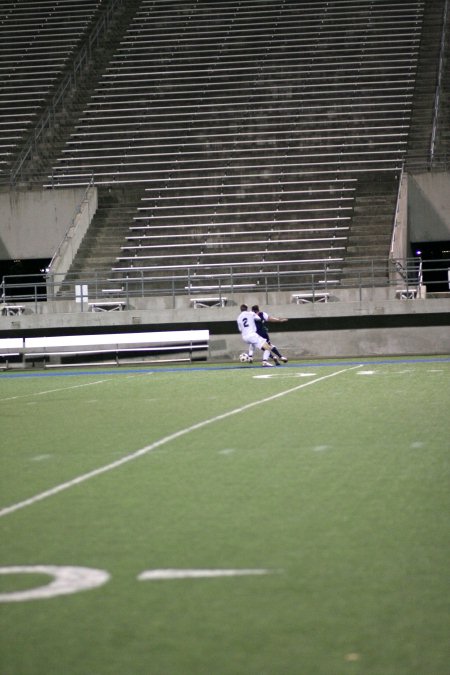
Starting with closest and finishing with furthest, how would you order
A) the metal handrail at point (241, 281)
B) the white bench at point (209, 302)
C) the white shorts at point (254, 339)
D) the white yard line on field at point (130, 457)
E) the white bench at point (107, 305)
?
the white yard line on field at point (130, 457) → the white shorts at point (254, 339) → the white bench at point (209, 302) → the white bench at point (107, 305) → the metal handrail at point (241, 281)

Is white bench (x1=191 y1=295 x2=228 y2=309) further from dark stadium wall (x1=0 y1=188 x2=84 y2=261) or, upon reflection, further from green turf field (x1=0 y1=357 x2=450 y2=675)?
green turf field (x1=0 y1=357 x2=450 y2=675)

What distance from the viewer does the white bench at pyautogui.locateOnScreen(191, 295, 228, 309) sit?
30172 mm

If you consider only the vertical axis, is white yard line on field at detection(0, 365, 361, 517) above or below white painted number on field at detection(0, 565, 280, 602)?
above

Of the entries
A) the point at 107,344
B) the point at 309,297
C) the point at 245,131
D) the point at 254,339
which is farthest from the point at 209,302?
the point at 245,131

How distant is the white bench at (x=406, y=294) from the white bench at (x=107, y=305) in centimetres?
744

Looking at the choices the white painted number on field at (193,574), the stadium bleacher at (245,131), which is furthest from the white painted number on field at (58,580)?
the stadium bleacher at (245,131)

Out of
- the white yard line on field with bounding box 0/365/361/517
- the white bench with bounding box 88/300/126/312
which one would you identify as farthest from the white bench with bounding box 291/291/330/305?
the white yard line on field with bounding box 0/365/361/517

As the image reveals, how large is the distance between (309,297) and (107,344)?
6.18 meters

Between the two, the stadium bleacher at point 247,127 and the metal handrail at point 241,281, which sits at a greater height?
the stadium bleacher at point 247,127

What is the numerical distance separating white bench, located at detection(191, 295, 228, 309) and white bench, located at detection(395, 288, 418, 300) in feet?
15.3

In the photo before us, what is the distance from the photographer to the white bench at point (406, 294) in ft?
96.0

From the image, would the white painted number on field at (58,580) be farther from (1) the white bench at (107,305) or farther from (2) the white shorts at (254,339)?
(1) the white bench at (107,305)

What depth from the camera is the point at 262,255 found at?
113 ft

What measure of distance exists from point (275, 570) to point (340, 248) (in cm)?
2823
